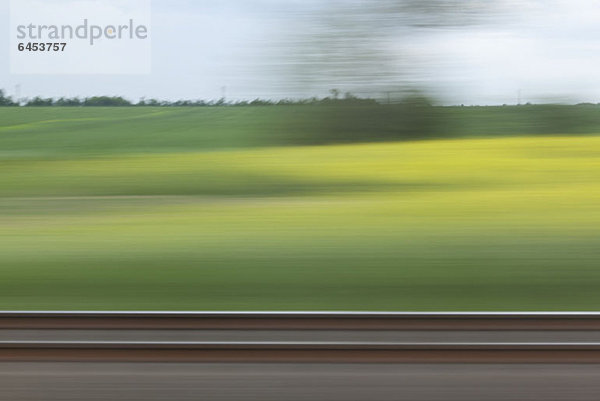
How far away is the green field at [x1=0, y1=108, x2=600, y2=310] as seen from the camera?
563 cm

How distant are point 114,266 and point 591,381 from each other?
4101mm

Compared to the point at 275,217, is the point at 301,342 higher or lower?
lower

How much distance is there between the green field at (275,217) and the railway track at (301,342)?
506 millimetres

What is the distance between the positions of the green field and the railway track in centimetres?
51

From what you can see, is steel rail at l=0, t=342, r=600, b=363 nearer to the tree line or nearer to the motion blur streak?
the motion blur streak

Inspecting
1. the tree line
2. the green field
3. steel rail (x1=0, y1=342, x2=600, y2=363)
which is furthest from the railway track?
the tree line

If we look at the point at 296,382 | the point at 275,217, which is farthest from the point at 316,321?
the point at 275,217

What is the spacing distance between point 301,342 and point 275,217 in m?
Answer: 3.47

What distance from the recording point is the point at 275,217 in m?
7.75

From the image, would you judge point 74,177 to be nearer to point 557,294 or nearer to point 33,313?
point 33,313

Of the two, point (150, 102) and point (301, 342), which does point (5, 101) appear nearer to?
point (150, 102)

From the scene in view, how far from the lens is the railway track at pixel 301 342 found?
4.23m

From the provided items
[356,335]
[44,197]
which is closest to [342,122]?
[44,197]

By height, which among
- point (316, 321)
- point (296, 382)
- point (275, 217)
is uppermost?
point (275, 217)
